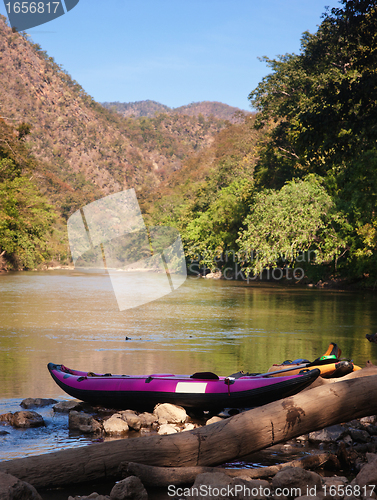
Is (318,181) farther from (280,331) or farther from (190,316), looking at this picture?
(280,331)

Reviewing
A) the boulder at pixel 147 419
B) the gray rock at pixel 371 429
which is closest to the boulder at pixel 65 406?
the boulder at pixel 147 419

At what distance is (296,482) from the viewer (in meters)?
3.64

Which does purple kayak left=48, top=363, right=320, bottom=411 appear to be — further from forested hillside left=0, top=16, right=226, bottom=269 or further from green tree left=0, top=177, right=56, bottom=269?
forested hillside left=0, top=16, right=226, bottom=269

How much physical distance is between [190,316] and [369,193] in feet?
36.9

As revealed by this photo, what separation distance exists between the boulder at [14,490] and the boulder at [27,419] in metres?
2.49

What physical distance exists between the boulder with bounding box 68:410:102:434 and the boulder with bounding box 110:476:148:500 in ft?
7.07

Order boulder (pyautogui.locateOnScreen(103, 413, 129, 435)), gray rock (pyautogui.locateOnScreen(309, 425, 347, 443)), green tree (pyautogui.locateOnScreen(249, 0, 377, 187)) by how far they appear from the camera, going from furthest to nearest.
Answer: green tree (pyautogui.locateOnScreen(249, 0, 377, 187))
boulder (pyautogui.locateOnScreen(103, 413, 129, 435))
gray rock (pyautogui.locateOnScreen(309, 425, 347, 443))

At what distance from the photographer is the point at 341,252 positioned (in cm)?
2683

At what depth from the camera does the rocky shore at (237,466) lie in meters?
3.41

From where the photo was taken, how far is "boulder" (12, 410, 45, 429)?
5.82 metres

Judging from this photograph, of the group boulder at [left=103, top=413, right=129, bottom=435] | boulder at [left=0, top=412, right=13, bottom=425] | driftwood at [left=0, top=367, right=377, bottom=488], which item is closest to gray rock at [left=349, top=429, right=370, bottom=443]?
driftwood at [left=0, top=367, right=377, bottom=488]
